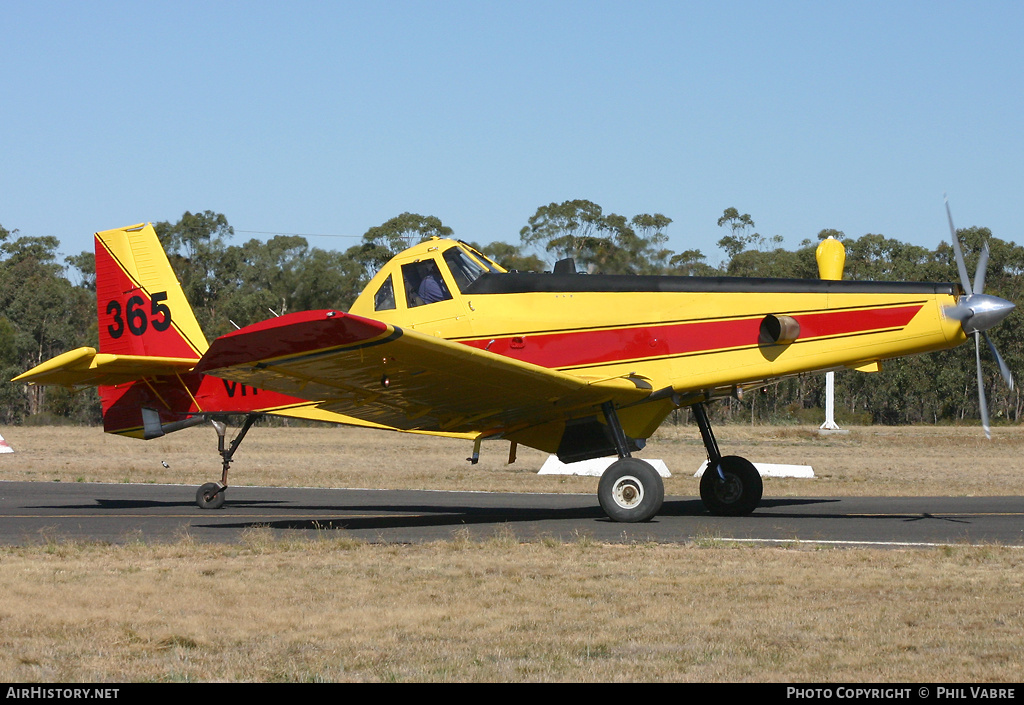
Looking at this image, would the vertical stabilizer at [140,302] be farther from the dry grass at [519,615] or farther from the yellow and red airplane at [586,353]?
the dry grass at [519,615]

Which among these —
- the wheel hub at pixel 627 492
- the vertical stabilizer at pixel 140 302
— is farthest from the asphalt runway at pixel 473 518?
the vertical stabilizer at pixel 140 302

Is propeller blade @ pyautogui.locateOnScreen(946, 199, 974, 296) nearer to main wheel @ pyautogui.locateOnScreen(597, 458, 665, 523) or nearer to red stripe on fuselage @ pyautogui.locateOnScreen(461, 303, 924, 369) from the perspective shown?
red stripe on fuselage @ pyautogui.locateOnScreen(461, 303, 924, 369)

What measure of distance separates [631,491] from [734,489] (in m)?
2.27

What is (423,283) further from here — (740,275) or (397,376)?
(740,275)

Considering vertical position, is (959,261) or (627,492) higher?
(959,261)

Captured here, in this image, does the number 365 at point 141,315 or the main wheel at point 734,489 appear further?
the number 365 at point 141,315

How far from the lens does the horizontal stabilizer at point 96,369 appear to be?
43.5ft

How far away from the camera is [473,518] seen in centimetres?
1386

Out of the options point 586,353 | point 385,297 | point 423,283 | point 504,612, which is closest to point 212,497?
point 385,297

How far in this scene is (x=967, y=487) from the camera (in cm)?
1975

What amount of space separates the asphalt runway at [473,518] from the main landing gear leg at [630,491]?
0.18 metres
